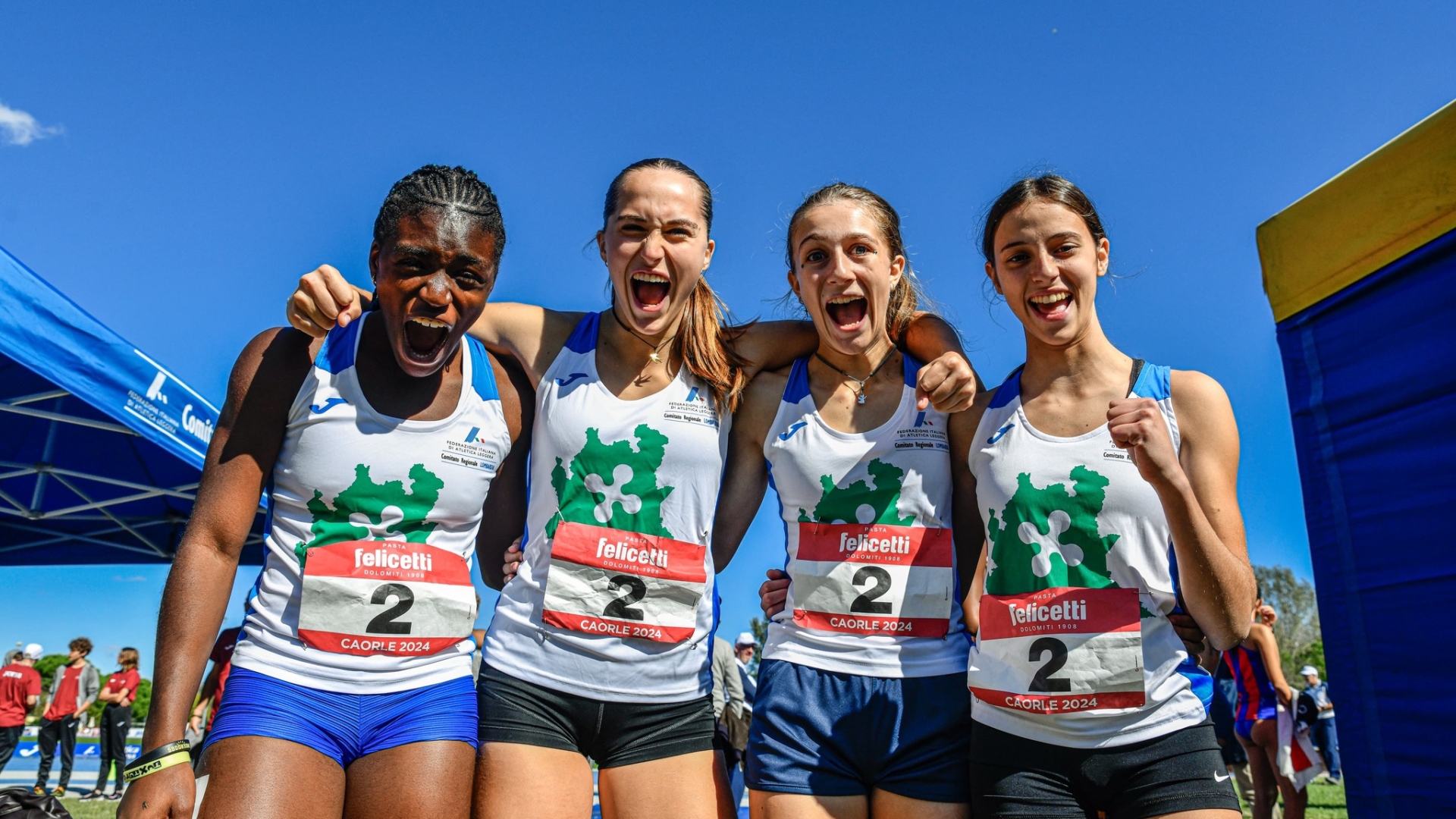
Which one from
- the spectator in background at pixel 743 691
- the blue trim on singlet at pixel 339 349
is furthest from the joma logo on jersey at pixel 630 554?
the spectator in background at pixel 743 691

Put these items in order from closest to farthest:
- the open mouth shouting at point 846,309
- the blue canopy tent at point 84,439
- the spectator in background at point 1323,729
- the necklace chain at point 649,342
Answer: the open mouth shouting at point 846,309 → the necklace chain at point 649,342 → the blue canopy tent at point 84,439 → the spectator in background at point 1323,729


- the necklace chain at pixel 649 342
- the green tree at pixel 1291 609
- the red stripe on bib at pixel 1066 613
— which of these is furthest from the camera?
the green tree at pixel 1291 609

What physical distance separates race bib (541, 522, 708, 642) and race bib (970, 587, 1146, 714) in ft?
2.85

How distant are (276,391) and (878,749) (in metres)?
1.87

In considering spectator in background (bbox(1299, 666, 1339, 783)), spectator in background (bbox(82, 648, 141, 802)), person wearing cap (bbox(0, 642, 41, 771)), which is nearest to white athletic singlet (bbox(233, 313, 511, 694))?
spectator in background (bbox(1299, 666, 1339, 783))

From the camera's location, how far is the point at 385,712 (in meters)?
2.36

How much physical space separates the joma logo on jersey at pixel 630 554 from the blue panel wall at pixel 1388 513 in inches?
70.0

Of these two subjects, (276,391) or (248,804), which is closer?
(248,804)

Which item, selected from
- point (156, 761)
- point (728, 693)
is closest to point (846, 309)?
point (156, 761)

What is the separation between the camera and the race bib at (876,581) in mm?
2664

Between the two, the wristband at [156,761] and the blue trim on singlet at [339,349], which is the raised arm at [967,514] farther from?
the wristband at [156,761]

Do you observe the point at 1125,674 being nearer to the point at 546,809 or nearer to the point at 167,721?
the point at 546,809

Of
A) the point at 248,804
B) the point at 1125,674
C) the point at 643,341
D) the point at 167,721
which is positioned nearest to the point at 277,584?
the point at 167,721

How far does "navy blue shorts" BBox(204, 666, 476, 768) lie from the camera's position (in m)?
2.24
